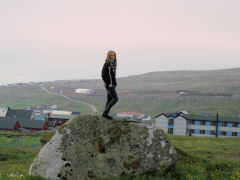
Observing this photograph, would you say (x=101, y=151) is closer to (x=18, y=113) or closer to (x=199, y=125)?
(x=199, y=125)

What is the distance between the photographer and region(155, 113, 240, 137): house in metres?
91.2

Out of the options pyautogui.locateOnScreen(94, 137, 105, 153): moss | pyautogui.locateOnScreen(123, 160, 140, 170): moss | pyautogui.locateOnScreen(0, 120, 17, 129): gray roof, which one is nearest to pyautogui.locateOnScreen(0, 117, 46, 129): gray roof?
pyautogui.locateOnScreen(0, 120, 17, 129): gray roof

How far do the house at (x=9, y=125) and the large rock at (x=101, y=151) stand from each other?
303ft

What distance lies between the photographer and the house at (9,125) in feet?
→ 331

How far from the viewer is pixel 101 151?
14.3 m

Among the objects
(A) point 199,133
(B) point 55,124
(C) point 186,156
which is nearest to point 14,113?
(B) point 55,124

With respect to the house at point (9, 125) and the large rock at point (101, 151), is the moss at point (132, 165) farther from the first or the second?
the house at point (9, 125)

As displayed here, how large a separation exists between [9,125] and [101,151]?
308 feet

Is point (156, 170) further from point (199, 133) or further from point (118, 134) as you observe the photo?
point (199, 133)

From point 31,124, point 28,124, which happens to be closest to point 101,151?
point 28,124

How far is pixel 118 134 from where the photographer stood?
1470 centimetres

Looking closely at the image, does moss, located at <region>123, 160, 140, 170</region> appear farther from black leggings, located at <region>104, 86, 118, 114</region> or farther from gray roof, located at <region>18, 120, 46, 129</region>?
gray roof, located at <region>18, 120, 46, 129</region>

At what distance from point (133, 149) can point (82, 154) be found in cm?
233

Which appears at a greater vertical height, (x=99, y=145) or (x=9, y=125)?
(x=99, y=145)
